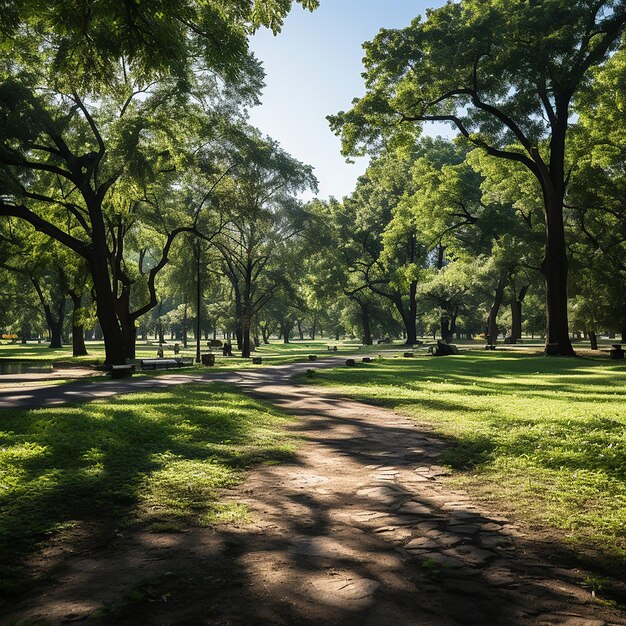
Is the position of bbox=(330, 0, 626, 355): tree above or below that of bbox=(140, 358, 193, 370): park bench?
above

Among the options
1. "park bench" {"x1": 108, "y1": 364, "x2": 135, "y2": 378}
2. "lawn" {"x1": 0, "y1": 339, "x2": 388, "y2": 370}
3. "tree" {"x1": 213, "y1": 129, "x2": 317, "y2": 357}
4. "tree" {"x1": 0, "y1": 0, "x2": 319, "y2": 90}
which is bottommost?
"lawn" {"x1": 0, "y1": 339, "x2": 388, "y2": 370}

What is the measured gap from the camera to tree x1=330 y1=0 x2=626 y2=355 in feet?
78.9

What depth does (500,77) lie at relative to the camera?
1007 inches

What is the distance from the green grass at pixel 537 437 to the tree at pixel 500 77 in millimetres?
12559

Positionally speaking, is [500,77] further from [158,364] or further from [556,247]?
[158,364]

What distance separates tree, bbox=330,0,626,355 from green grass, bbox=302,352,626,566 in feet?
41.2

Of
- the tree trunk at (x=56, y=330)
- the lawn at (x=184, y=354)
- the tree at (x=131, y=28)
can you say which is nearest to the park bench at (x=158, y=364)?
the lawn at (x=184, y=354)

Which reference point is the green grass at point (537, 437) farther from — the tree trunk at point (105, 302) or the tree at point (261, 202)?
the tree at point (261, 202)

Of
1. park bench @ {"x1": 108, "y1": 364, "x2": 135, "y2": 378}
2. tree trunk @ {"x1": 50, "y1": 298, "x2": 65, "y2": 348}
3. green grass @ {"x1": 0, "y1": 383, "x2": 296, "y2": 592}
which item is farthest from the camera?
tree trunk @ {"x1": 50, "y1": 298, "x2": 65, "y2": 348}

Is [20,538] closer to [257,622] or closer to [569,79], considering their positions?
[257,622]

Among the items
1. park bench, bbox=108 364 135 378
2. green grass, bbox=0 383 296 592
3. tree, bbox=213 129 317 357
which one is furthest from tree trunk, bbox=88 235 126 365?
green grass, bbox=0 383 296 592

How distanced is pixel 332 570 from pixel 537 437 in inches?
228

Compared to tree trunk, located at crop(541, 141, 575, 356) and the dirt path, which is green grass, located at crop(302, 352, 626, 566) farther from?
tree trunk, located at crop(541, 141, 575, 356)

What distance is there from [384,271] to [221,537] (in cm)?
5046
